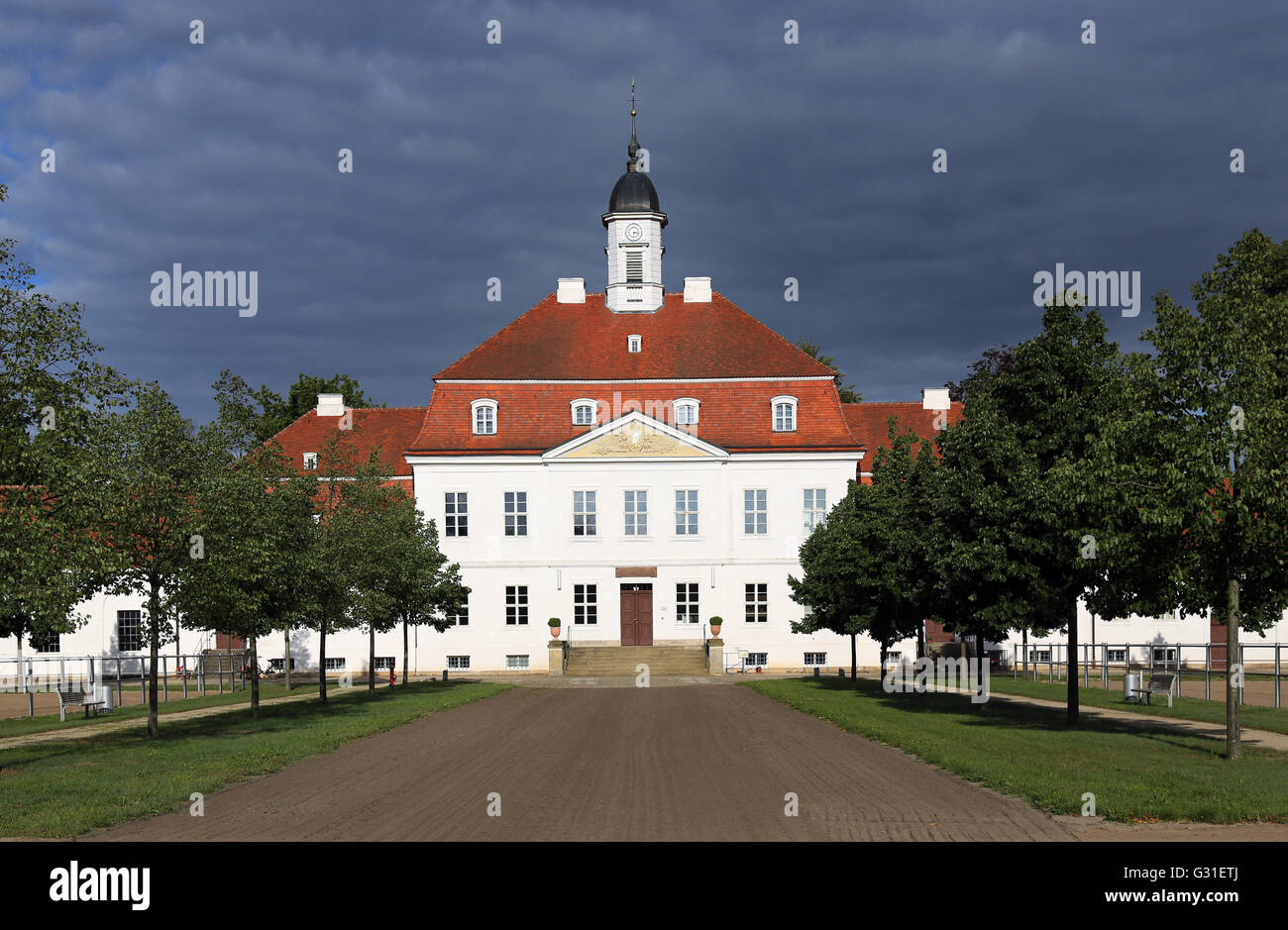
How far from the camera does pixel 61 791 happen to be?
14898 mm

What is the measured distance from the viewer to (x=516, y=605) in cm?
5144

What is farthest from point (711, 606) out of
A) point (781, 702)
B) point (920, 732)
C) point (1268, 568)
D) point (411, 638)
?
point (1268, 568)

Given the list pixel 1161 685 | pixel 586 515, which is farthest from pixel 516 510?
pixel 1161 685

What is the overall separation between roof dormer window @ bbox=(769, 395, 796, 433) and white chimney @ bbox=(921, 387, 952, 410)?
9.35 metres

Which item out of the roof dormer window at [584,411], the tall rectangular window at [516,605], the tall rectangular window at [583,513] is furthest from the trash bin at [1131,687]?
the roof dormer window at [584,411]

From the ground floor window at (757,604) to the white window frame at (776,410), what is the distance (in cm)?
711

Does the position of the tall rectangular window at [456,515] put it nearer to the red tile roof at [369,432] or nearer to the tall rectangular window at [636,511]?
the red tile roof at [369,432]

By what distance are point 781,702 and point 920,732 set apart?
1008cm

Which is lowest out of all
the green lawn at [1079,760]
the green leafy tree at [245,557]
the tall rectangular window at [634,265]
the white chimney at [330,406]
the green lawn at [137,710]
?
the green lawn at [137,710]

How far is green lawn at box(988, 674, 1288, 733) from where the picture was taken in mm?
24000

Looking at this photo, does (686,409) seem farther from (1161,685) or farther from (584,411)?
(1161,685)

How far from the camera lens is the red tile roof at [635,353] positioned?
52.7 m
